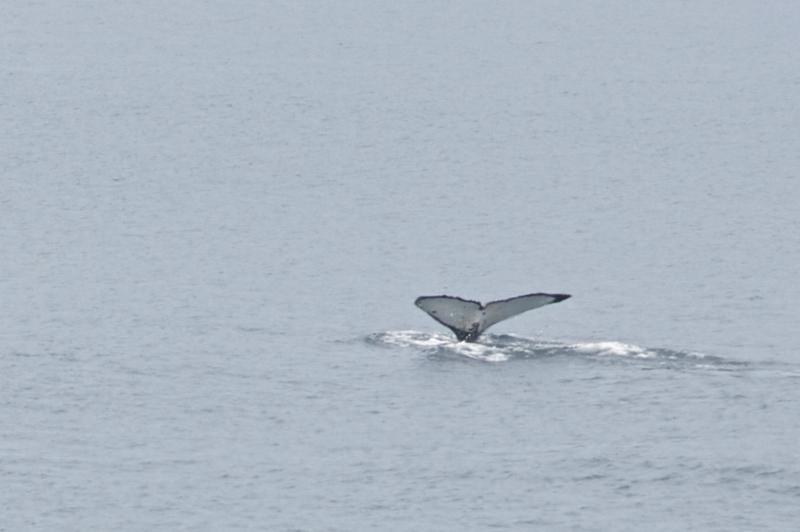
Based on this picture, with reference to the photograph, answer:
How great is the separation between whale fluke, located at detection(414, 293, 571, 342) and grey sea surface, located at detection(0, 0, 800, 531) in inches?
26.4

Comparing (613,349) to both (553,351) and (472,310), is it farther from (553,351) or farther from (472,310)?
(472,310)

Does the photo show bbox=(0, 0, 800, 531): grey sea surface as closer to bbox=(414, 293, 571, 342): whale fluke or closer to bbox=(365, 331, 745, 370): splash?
bbox=(365, 331, 745, 370): splash

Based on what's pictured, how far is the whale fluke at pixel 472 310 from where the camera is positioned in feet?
150

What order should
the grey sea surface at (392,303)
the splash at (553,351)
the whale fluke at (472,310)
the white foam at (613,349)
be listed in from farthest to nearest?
the white foam at (613,349) < the splash at (553,351) < the whale fluke at (472,310) < the grey sea surface at (392,303)

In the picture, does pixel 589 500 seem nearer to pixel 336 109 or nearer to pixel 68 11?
pixel 336 109

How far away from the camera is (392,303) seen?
56250 millimetres

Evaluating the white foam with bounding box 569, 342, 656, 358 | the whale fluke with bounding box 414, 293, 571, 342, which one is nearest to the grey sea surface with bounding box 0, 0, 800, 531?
the white foam with bounding box 569, 342, 656, 358

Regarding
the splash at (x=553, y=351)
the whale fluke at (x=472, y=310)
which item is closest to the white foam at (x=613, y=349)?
the splash at (x=553, y=351)

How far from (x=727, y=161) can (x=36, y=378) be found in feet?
158

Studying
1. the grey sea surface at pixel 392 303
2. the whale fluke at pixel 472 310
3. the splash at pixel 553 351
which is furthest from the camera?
the splash at pixel 553 351

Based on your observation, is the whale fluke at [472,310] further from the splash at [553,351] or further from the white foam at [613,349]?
the white foam at [613,349]

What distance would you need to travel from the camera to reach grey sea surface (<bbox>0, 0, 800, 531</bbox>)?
4041 centimetres

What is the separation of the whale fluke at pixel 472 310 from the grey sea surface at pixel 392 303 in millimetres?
671

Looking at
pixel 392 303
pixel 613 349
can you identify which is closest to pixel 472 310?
pixel 613 349
